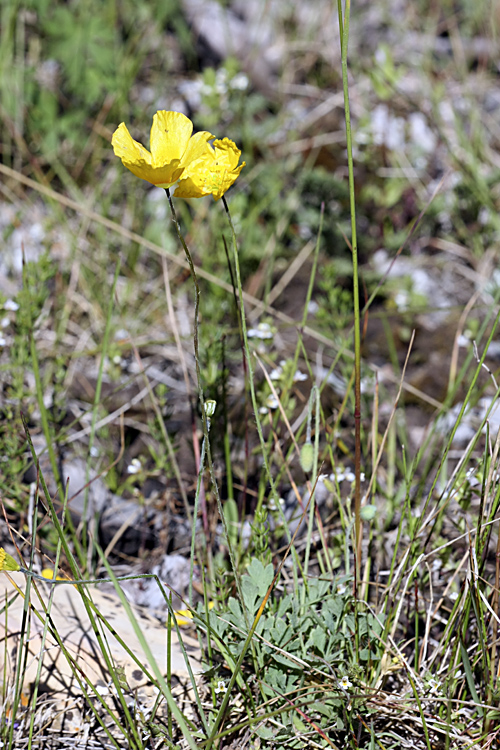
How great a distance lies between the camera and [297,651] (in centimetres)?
129

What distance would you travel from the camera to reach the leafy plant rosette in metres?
1.19

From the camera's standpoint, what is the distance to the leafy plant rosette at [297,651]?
1.19 metres

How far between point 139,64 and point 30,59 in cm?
59

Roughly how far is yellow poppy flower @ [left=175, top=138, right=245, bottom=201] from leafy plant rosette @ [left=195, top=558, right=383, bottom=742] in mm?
761

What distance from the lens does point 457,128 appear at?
3.08 m

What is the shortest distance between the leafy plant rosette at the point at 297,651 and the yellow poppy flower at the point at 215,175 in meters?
0.76

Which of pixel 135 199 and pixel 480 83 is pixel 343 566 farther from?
pixel 480 83

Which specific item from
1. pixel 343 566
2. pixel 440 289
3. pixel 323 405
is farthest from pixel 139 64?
pixel 343 566

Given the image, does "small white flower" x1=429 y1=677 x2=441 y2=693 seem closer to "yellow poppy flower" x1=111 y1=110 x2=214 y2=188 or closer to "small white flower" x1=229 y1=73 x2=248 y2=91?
"yellow poppy flower" x1=111 y1=110 x2=214 y2=188

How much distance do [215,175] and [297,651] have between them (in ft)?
3.25

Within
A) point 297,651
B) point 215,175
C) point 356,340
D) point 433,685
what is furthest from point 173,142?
point 433,685

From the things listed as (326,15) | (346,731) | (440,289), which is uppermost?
(326,15)

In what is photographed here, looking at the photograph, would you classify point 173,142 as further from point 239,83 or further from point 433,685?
point 239,83

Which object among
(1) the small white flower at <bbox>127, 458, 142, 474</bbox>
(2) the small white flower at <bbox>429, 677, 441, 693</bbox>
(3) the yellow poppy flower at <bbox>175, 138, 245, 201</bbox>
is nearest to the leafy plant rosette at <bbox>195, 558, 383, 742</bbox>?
(2) the small white flower at <bbox>429, 677, 441, 693</bbox>
